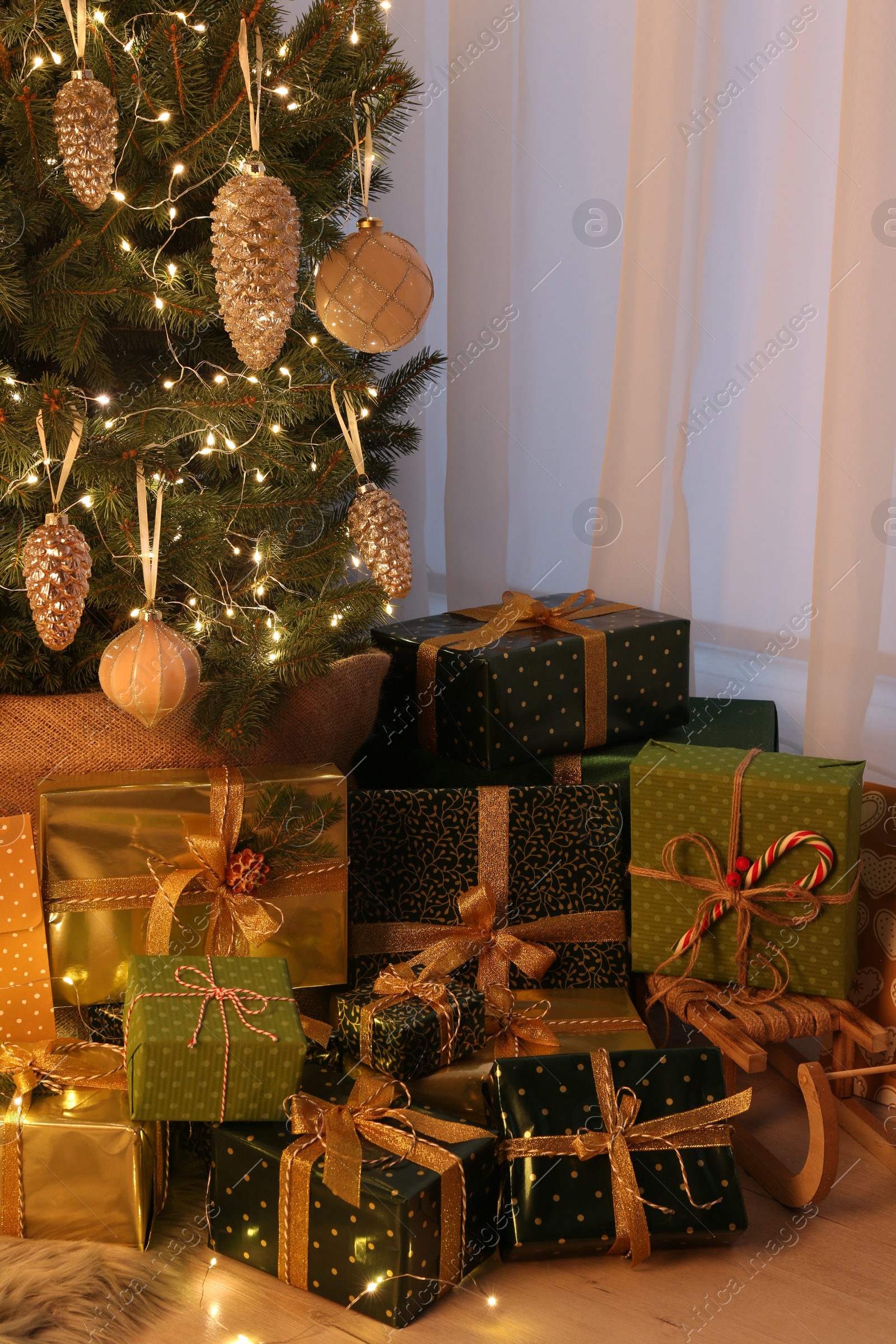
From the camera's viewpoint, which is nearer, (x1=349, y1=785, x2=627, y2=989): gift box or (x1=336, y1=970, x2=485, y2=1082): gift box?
(x1=336, y1=970, x2=485, y2=1082): gift box

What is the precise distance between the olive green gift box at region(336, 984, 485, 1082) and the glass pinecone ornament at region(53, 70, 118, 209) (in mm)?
787

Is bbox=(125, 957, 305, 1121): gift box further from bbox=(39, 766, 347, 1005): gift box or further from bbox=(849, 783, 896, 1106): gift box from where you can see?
bbox=(849, 783, 896, 1106): gift box

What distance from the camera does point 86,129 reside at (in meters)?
0.97

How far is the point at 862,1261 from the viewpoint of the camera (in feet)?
3.46

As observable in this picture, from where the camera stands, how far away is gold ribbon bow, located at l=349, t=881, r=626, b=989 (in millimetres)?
1269

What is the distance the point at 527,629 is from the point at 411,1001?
528mm

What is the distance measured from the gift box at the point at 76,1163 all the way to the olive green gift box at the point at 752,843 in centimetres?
56

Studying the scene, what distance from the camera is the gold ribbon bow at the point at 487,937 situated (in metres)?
1.27

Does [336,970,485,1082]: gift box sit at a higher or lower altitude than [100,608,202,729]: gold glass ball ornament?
lower

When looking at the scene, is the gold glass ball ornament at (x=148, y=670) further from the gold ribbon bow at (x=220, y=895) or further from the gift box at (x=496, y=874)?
the gift box at (x=496, y=874)

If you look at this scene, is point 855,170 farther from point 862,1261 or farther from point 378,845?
point 862,1261

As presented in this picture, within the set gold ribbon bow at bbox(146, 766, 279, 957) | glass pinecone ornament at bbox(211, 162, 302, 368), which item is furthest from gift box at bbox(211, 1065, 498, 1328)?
glass pinecone ornament at bbox(211, 162, 302, 368)

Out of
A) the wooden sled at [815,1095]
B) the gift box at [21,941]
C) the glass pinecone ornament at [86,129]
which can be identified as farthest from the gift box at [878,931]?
the glass pinecone ornament at [86,129]

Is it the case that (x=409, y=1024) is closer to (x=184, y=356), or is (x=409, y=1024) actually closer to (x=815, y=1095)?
(x=815, y=1095)
